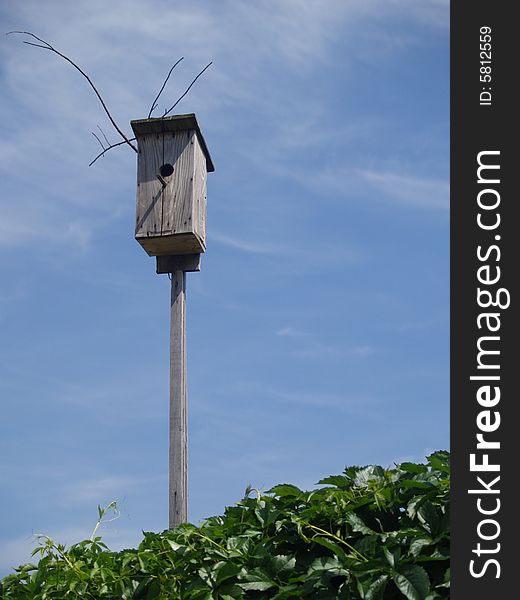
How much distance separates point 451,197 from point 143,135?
3784mm

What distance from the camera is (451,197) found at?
108 inches

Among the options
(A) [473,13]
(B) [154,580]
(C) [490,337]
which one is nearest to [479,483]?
(C) [490,337]

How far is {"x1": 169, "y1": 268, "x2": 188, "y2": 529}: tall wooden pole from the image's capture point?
5.32 meters

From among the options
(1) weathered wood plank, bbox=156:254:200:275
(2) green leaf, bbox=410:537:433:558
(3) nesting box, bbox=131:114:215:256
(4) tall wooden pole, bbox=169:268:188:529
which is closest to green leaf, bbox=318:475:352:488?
(2) green leaf, bbox=410:537:433:558

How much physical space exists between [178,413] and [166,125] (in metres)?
2.20

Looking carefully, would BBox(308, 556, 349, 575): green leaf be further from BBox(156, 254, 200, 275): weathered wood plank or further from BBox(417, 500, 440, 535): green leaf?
BBox(156, 254, 200, 275): weathered wood plank

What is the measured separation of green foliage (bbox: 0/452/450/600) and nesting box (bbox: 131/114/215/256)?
2.83 meters

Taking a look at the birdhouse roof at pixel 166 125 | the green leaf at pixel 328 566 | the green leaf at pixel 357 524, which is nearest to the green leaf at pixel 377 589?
the green leaf at pixel 328 566

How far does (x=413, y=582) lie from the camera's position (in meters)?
2.35

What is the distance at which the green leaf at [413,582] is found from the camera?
91.5 inches

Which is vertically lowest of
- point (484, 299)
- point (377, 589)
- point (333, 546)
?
point (377, 589)

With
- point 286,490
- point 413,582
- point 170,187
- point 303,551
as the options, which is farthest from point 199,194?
A: point 413,582

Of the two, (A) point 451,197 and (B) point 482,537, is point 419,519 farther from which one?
(A) point 451,197

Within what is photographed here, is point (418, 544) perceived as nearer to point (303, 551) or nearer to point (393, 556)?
point (393, 556)
